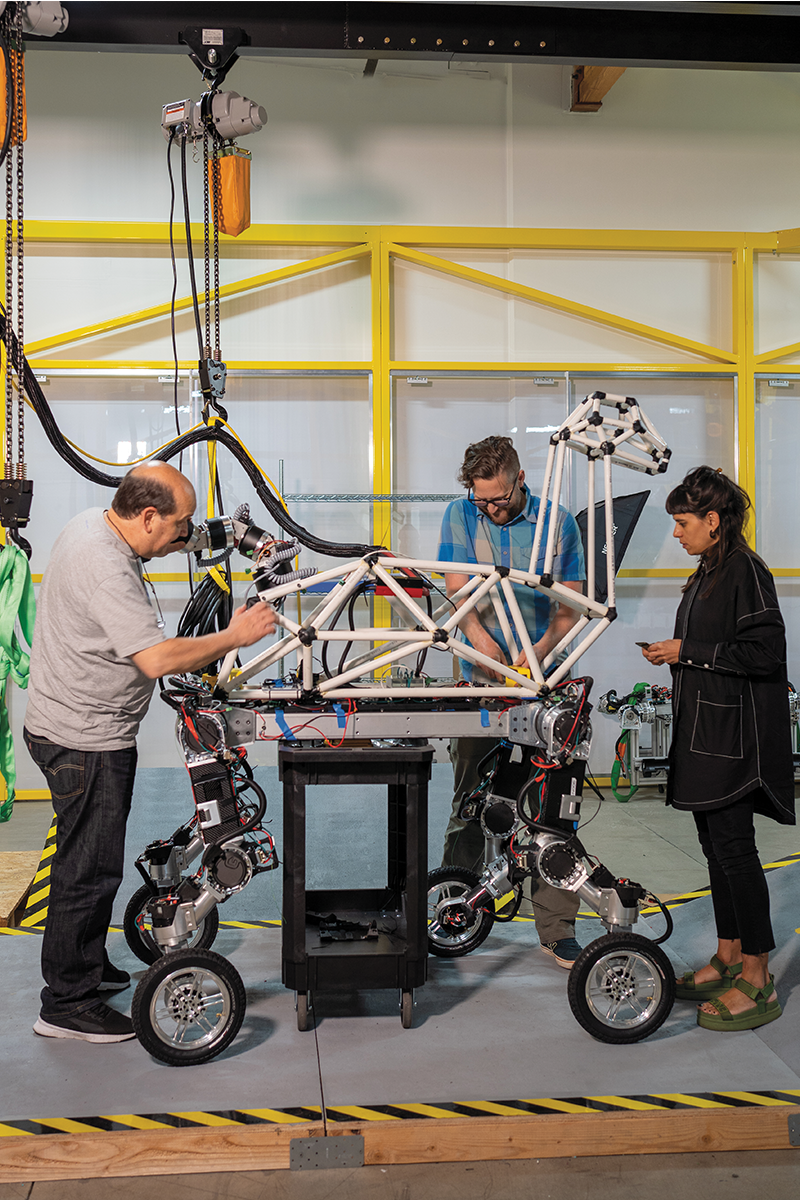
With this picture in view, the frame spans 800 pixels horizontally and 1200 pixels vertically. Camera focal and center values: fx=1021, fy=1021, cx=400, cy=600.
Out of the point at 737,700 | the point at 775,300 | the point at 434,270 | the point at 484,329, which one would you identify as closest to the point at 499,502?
the point at 737,700

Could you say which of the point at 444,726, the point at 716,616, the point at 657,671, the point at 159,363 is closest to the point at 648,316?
the point at 657,671

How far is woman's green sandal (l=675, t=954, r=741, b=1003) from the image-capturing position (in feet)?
10.5

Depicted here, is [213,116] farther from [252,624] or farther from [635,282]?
[635,282]

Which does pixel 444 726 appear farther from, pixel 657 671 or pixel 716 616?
pixel 657 671

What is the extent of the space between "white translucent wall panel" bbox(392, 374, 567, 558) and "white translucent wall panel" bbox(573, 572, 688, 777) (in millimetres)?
1047

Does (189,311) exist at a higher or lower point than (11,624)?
higher

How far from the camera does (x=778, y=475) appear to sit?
7035mm

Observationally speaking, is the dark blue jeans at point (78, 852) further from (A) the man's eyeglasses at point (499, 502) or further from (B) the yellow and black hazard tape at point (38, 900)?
(A) the man's eyeglasses at point (499, 502)

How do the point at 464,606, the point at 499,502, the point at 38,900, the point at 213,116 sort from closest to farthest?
the point at 464,606 → the point at 499,502 → the point at 213,116 → the point at 38,900

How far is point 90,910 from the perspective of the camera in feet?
9.55

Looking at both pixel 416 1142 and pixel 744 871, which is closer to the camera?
pixel 416 1142

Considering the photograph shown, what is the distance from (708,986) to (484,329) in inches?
184

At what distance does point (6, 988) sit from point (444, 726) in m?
1.70

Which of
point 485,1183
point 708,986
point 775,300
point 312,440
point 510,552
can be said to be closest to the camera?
point 485,1183
